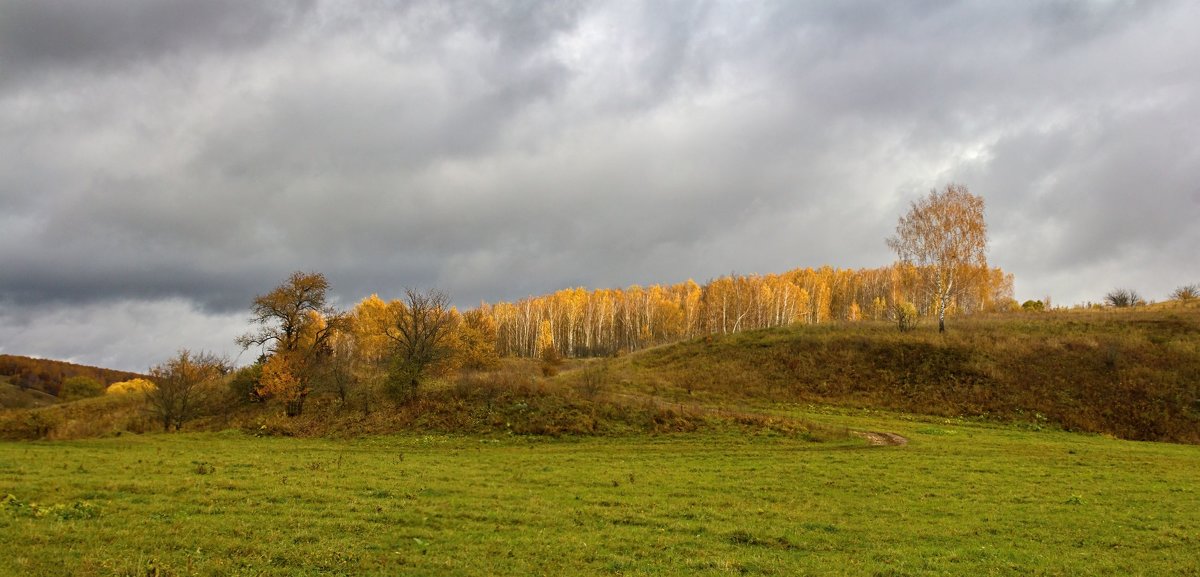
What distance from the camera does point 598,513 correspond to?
690 inches

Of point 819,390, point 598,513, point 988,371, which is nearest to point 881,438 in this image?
point 819,390

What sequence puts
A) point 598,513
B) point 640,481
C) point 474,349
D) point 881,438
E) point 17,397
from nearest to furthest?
point 598,513 → point 640,481 → point 881,438 → point 474,349 → point 17,397

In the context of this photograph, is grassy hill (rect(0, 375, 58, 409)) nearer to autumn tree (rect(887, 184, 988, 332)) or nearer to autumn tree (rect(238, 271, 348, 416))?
autumn tree (rect(238, 271, 348, 416))

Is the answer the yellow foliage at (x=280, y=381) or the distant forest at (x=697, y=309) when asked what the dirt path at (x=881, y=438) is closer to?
the yellow foliage at (x=280, y=381)

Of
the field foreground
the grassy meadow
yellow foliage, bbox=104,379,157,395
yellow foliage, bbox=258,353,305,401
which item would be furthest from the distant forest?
the field foreground

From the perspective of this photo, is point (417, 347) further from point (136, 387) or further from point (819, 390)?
point (136, 387)

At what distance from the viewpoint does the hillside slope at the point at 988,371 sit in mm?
47312

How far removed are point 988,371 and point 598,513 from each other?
52.4 metres

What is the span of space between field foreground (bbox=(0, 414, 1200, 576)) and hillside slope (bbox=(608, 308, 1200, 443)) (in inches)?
799

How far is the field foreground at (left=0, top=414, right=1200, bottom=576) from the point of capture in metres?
12.8

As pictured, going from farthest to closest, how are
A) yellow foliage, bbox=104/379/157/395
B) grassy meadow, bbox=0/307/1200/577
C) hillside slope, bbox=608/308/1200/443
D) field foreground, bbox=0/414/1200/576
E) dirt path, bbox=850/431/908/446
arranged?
yellow foliage, bbox=104/379/157/395 < hillside slope, bbox=608/308/1200/443 < dirt path, bbox=850/431/908/446 < grassy meadow, bbox=0/307/1200/577 < field foreground, bbox=0/414/1200/576

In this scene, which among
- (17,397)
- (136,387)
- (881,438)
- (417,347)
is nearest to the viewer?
(881,438)

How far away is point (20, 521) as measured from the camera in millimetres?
13734

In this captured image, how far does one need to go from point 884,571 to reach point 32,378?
26795 centimetres
